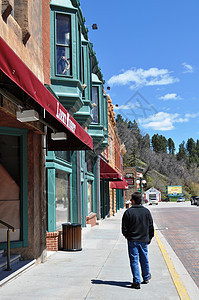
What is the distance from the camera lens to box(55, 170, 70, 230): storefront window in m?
11.9

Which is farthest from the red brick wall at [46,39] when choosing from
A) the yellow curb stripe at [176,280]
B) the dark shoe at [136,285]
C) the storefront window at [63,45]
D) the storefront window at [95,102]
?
the storefront window at [95,102]

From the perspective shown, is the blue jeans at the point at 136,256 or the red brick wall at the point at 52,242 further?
the red brick wall at the point at 52,242

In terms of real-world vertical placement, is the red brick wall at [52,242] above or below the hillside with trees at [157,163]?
below

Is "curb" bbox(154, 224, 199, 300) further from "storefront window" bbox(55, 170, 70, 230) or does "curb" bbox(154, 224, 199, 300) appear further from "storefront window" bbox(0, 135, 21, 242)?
"storefront window" bbox(0, 135, 21, 242)

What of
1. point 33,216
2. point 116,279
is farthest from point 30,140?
point 116,279

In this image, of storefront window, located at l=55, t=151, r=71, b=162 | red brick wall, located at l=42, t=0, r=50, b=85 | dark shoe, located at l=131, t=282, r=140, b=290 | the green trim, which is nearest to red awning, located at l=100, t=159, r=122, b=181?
storefront window, located at l=55, t=151, r=71, b=162

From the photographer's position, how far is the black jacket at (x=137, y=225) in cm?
650

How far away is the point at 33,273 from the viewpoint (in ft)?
25.5

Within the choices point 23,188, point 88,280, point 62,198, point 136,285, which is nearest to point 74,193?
point 62,198

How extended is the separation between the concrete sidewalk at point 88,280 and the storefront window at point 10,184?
47.0 inches

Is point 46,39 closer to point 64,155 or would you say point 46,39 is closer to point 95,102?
point 64,155

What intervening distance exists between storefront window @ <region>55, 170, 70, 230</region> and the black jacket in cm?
530

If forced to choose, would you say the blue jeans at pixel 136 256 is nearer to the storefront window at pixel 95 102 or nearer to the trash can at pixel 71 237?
the trash can at pixel 71 237

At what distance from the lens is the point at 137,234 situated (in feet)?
21.3
